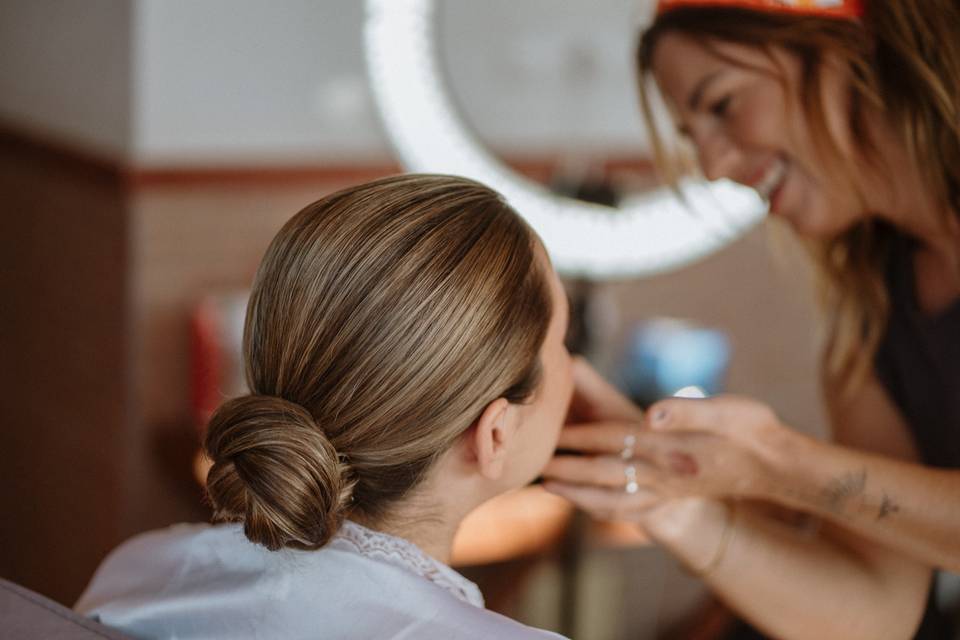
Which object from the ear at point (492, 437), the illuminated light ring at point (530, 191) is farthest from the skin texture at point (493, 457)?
the illuminated light ring at point (530, 191)

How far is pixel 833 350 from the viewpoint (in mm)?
1448

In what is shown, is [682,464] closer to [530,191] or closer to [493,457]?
[493,457]

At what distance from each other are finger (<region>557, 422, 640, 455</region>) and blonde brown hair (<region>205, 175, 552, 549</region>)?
8.5 inches

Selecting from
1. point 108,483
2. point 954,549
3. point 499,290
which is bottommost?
point 108,483

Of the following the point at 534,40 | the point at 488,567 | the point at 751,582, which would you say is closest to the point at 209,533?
the point at 751,582

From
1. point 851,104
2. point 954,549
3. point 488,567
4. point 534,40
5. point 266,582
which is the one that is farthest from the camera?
point 488,567

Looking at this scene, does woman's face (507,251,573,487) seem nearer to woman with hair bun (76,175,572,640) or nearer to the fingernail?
woman with hair bun (76,175,572,640)

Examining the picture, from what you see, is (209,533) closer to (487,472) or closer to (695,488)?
(487,472)

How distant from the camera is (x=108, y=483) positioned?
6.66 feet

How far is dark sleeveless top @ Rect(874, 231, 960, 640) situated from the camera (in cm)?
134

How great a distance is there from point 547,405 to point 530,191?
0.84m

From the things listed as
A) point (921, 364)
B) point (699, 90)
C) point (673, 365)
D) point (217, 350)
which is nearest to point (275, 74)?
point (217, 350)

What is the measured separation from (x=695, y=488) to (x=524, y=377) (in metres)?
0.28

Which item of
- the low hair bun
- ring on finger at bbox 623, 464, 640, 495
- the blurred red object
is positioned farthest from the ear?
the blurred red object
